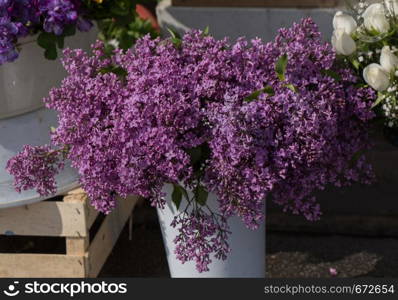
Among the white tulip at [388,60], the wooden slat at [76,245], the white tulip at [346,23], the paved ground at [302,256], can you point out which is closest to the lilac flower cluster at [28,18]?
the wooden slat at [76,245]

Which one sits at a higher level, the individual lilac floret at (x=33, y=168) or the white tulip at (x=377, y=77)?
the white tulip at (x=377, y=77)

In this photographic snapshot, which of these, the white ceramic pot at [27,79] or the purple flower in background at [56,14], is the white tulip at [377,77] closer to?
the purple flower in background at [56,14]

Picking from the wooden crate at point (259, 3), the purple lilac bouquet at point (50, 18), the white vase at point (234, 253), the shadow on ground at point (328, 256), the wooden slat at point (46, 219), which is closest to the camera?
the purple lilac bouquet at point (50, 18)

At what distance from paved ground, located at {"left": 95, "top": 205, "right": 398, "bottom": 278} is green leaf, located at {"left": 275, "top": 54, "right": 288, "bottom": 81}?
3.41ft

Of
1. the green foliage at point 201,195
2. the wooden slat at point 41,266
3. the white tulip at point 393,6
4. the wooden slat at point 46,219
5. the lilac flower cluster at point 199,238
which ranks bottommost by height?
the lilac flower cluster at point 199,238

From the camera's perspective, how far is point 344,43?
6.52 ft

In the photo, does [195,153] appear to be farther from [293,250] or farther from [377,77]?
[293,250]

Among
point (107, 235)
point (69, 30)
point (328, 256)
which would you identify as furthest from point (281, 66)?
point (328, 256)

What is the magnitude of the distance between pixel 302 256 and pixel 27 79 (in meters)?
1.21

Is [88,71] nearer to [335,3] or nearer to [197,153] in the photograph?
[197,153]

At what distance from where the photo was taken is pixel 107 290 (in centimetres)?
239

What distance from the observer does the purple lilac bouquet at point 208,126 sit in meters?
1.87

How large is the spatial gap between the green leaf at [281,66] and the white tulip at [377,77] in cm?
20

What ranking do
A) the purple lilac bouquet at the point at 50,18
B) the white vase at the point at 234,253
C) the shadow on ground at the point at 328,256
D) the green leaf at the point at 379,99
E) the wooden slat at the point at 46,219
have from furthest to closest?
the shadow on ground at the point at 328,256, the wooden slat at the point at 46,219, the white vase at the point at 234,253, the purple lilac bouquet at the point at 50,18, the green leaf at the point at 379,99
